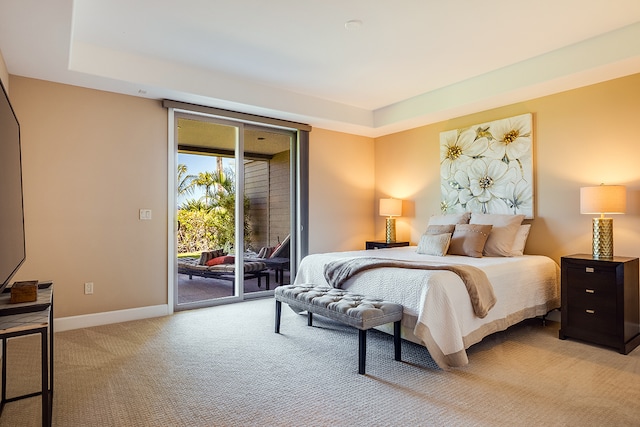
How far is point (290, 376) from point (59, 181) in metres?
2.90

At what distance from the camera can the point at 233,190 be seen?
485 centimetres

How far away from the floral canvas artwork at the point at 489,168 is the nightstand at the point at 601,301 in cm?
107

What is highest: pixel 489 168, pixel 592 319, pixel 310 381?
pixel 489 168

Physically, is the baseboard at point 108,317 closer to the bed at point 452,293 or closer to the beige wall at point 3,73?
the bed at point 452,293

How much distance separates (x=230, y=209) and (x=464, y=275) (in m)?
3.02

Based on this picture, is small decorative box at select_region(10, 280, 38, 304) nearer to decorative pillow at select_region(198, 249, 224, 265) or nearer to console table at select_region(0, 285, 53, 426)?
console table at select_region(0, 285, 53, 426)

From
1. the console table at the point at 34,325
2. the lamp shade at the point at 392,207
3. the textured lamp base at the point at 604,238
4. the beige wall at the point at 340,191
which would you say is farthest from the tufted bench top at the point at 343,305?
the lamp shade at the point at 392,207

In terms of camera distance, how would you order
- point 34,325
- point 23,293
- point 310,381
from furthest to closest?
point 310,381 → point 23,293 → point 34,325

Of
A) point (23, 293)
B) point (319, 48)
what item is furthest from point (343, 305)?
point (319, 48)

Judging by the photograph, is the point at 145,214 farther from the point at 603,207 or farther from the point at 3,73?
the point at 603,207

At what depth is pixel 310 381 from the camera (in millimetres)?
2531

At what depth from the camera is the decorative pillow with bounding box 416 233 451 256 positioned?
412 cm

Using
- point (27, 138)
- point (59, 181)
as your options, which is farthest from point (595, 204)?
point (27, 138)

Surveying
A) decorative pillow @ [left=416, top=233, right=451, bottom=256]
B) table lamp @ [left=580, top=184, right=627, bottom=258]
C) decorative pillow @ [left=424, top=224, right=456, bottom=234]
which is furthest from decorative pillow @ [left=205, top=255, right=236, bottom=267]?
table lamp @ [left=580, top=184, right=627, bottom=258]
